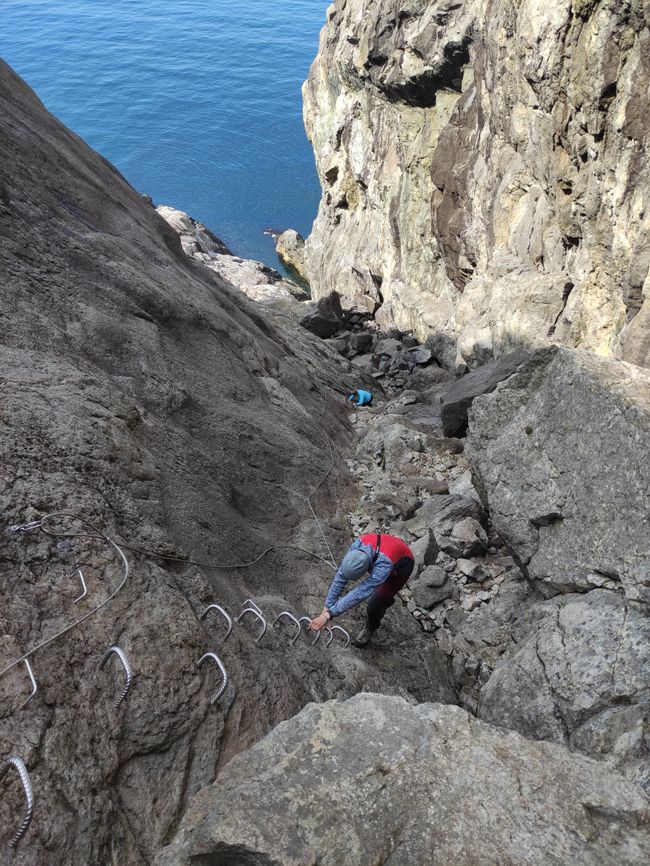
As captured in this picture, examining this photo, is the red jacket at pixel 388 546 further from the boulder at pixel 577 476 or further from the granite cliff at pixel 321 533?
the boulder at pixel 577 476

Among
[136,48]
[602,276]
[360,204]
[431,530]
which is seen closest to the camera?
[431,530]

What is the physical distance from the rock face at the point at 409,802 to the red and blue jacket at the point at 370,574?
2.39m

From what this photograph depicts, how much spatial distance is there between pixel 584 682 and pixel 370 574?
233cm

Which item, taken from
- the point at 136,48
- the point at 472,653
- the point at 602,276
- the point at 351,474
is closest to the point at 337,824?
the point at 472,653

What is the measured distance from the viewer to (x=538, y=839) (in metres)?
3.32

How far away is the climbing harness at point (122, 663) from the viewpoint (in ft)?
Answer: 15.2

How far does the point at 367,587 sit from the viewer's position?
654 centimetres

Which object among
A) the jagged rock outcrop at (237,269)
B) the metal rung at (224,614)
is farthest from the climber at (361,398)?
the jagged rock outcrop at (237,269)

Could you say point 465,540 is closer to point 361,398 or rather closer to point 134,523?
point 134,523

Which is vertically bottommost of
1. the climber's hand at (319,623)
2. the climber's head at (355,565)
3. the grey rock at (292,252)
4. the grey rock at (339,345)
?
the grey rock at (292,252)

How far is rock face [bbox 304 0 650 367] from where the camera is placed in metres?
12.1

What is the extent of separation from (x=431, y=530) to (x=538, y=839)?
6055 millimetres

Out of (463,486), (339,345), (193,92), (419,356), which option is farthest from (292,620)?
(193,92)

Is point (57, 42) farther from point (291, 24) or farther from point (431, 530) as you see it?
point (431, 530)
